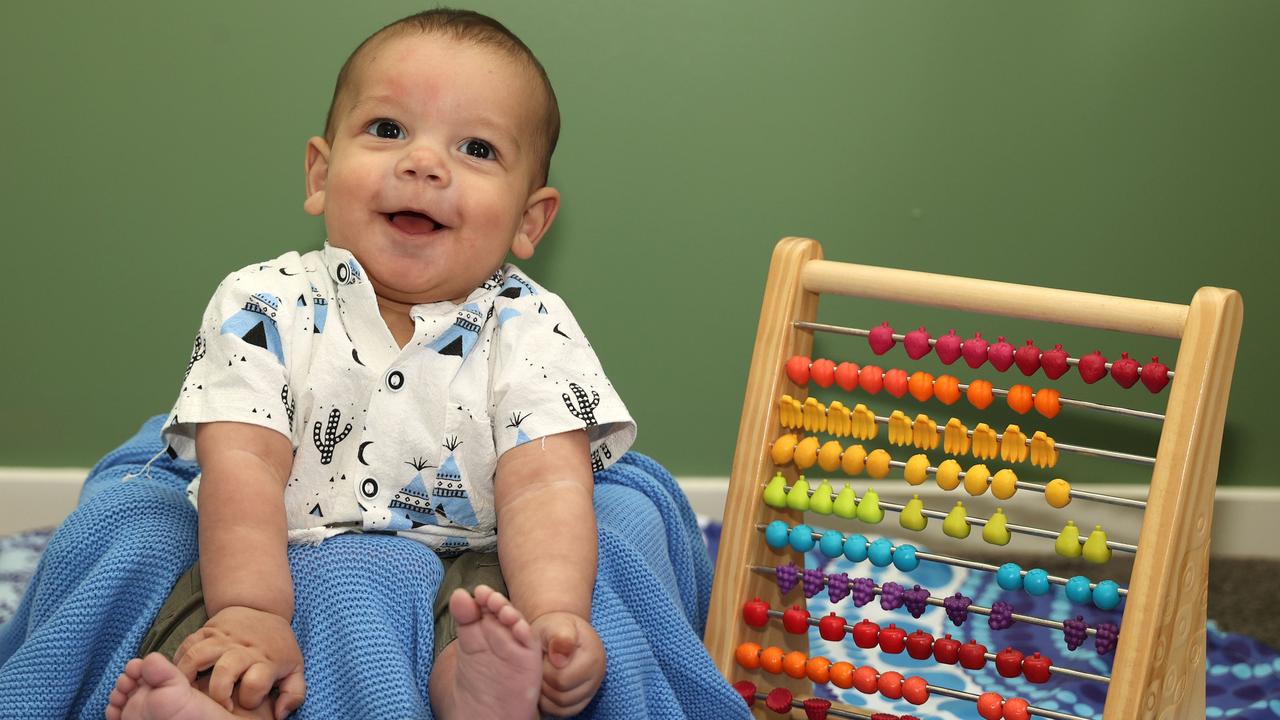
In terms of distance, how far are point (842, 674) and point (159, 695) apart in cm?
67

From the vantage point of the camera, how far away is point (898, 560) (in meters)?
1.24

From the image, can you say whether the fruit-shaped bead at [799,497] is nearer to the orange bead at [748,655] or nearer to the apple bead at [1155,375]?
the orange bead at [748,655]

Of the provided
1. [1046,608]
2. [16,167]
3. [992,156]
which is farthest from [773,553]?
[16,167]

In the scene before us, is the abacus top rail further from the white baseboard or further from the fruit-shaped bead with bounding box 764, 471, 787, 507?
the white baseboard

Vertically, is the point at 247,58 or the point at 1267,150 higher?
the point at 1267,150

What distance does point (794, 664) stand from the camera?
1.25m

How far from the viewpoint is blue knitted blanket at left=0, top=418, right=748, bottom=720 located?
3.01 feet

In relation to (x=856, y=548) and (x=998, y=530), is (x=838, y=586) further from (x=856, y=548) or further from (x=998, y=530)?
(x=998, y=530)

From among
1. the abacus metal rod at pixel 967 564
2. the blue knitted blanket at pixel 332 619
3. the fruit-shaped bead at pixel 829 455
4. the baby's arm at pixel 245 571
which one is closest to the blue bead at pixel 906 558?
the abacus metal rod at pixel 967 564

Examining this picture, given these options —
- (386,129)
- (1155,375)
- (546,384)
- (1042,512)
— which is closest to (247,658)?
(546,384)

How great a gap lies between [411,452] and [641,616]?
24 cm

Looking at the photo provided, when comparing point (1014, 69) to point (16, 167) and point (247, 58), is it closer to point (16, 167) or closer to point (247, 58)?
point (247, 58)

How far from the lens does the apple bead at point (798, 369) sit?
125 centimetres

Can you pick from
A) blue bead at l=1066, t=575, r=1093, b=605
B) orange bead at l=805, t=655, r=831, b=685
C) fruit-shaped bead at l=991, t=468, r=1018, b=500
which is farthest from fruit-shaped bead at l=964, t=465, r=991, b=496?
orange bead at l=805, t=655, r=831, b=685
